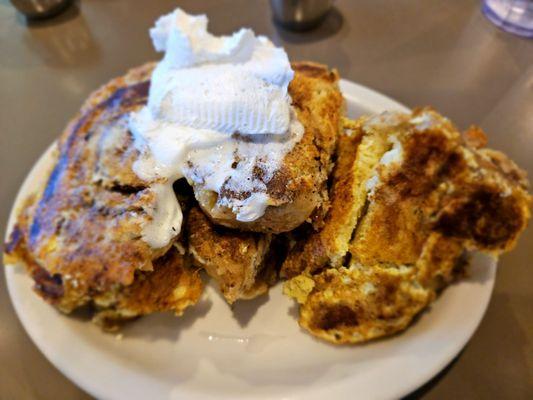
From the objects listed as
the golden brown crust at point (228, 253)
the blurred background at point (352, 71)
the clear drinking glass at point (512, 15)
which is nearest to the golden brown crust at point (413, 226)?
the golden brown crust at point (228, 253)

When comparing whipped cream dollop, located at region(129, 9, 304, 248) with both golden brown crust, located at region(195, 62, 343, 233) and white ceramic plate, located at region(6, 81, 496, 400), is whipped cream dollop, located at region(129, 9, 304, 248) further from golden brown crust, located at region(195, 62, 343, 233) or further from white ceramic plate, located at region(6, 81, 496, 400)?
white ceramic plate, located at region(6, 81, 496, 400)

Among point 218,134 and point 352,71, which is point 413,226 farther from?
point 352,71

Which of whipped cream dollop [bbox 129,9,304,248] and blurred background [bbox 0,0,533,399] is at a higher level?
whipped cream dollop [bbox 129,9,304,248]

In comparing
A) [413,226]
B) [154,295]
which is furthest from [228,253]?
[413,226]

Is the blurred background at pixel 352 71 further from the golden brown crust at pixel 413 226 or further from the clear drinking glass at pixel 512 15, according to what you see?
the golden brown crust at pixel 413 226

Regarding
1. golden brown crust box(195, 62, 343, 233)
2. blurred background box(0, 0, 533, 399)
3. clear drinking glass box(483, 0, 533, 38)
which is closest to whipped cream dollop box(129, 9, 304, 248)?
golden brown crust box(195, 62, 343, 233)

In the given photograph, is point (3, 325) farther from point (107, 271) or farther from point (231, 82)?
point (231, 82)
